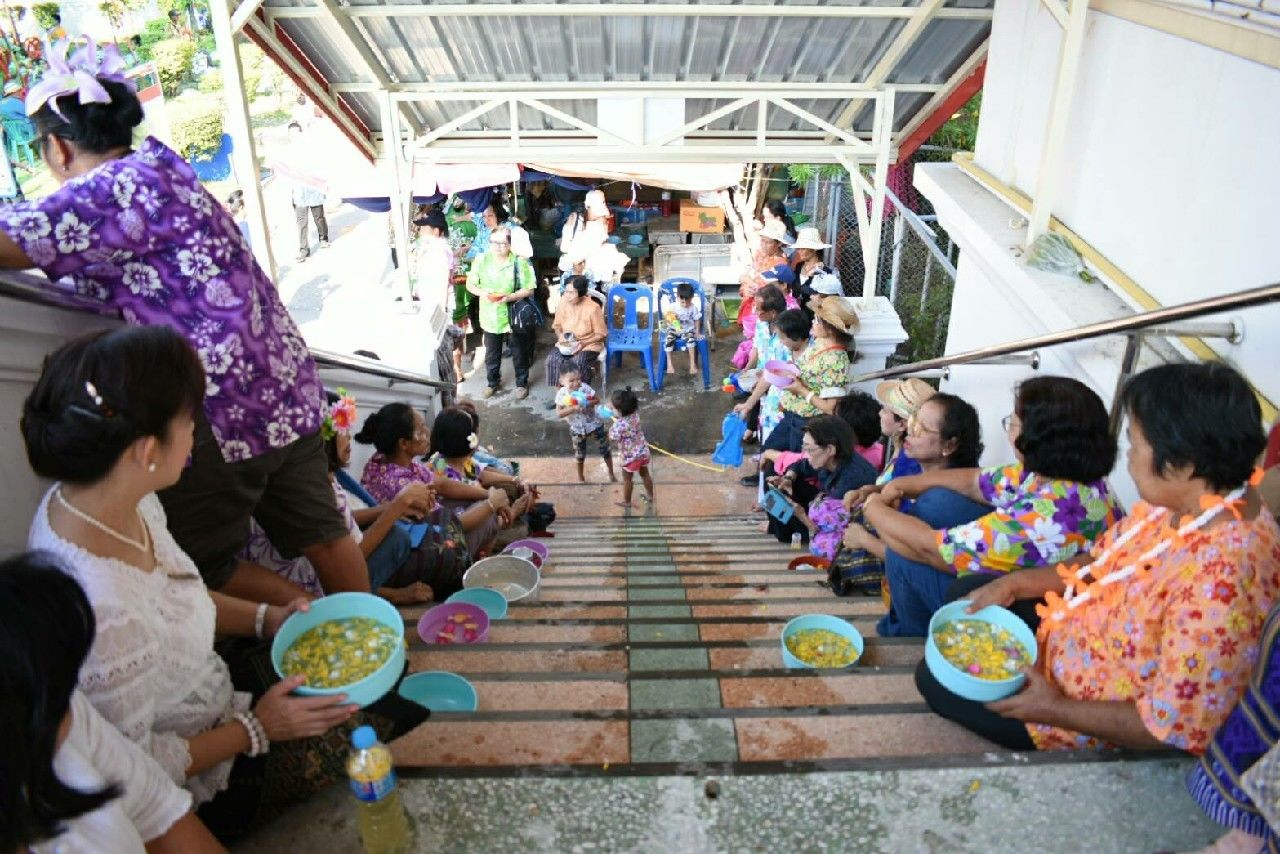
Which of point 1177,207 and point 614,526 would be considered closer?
point 1177,207

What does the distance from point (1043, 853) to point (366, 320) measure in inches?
349

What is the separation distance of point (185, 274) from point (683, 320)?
22.4 ft

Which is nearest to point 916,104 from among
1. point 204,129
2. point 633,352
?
point 633,352

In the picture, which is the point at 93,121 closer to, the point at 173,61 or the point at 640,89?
the point at 640,89

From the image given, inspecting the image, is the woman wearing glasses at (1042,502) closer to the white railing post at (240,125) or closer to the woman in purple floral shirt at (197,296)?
the woman in purple floral shirt at (197,296)

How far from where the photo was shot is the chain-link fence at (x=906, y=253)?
27.6 ft

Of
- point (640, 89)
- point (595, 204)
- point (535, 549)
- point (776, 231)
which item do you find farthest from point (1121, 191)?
point (595, 204)

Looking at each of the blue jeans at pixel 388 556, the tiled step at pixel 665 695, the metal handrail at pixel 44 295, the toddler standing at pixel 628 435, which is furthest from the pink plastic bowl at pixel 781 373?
the metal handrail at pixel 44 295

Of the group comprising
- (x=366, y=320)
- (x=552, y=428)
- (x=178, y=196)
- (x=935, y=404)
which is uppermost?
(x=178, y=196)

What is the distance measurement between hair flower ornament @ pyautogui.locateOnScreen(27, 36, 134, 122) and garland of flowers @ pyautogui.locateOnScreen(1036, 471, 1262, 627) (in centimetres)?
263

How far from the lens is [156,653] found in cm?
164

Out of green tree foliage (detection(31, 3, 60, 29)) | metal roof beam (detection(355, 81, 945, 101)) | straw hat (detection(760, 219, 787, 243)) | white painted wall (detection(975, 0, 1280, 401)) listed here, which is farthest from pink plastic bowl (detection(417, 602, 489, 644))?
green tree foliage (detection(31, 3, 60, 29))

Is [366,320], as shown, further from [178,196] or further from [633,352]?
[178,196]

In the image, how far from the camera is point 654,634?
321cm
